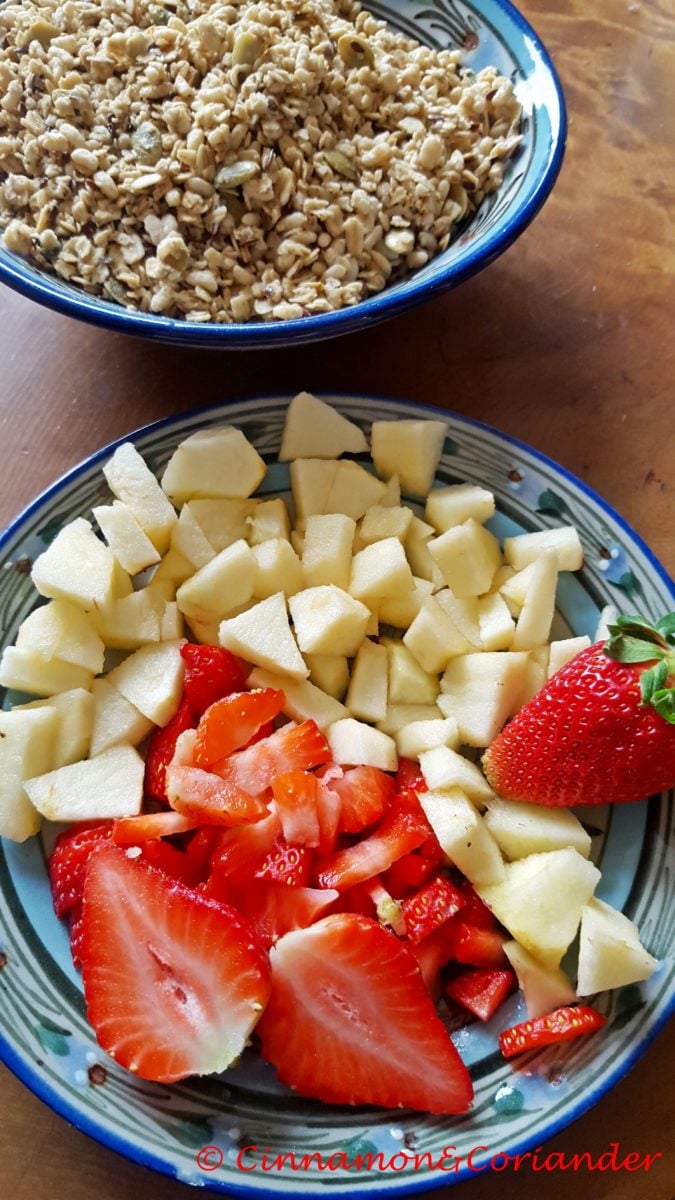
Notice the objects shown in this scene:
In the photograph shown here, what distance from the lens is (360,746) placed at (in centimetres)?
106

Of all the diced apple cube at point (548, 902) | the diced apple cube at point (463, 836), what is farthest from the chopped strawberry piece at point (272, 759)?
the diced apple cube at point (548, 902)

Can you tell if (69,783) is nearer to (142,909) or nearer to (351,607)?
(142,909)

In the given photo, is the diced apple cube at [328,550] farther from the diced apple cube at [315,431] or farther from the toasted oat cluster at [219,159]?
the toasted oat cluster at [219,159]

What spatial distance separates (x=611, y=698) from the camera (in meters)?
0.98

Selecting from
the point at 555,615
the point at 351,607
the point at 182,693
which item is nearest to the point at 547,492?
the point at 555,615

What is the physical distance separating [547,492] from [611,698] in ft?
0.96

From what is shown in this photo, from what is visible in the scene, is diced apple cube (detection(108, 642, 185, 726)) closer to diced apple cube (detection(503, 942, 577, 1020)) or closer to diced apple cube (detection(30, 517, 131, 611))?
diced apple cube (detection(30, 517, 131, 611))

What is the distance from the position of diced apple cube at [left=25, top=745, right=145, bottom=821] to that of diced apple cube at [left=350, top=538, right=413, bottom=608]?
12.1 inches

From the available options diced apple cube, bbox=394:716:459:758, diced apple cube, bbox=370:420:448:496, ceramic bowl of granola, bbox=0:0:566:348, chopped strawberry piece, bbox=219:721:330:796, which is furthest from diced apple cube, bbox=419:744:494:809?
ceramic bowl of granola, bbox=0:0:566:348

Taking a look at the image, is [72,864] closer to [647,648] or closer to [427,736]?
[427,736]

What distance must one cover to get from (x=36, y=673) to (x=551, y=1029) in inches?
24.8

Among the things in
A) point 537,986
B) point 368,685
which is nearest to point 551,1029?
point 537,986

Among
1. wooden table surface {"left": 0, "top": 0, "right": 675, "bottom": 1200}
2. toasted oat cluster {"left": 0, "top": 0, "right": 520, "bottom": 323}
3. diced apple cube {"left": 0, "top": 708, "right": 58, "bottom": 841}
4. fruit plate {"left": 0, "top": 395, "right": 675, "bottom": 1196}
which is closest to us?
fruit plate {"left": 0, "top": 395, "right": 675, "bottom": 1196}

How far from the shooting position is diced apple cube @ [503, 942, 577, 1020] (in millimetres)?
981
